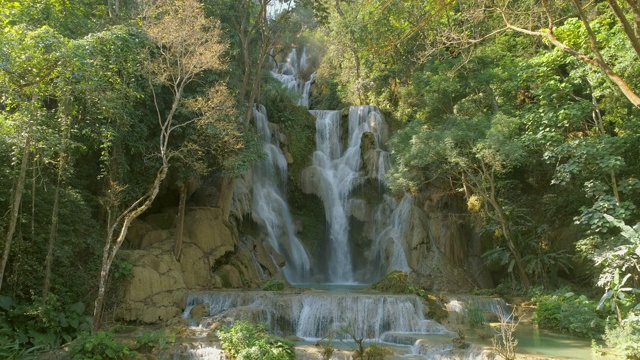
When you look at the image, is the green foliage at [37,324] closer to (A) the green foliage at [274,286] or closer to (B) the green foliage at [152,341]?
(B) the green foliage at [152,341]

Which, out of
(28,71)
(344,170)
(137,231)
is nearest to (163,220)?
(137,231)

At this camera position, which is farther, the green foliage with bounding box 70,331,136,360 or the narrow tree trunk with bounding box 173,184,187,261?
the narrow tree trunk with bounding box 173,184,187,261

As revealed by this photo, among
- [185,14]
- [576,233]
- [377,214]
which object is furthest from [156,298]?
[576,233]

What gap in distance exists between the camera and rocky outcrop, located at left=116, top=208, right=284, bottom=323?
1366 cm

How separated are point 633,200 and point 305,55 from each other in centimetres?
2956

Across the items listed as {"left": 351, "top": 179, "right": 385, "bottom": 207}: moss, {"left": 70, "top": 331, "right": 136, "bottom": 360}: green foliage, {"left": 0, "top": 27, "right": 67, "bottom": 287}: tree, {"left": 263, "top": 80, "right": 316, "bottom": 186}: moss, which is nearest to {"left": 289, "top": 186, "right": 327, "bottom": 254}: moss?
{"left": 263, "top": 80, "right": 316, "bottom": 186}: moss

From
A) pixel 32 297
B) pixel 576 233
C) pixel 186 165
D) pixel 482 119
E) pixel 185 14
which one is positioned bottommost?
pixel 32 297

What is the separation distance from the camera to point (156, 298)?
13883 millimetres

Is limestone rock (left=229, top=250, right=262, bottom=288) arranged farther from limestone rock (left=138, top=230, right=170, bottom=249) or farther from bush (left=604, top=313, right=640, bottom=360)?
bush (left=604, top=313, right=640, bottom=360)

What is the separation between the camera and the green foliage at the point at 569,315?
12109 mm

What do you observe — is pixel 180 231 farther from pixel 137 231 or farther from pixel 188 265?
pixel 137 231

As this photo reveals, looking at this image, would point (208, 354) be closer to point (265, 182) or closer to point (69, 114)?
point (69, 114)

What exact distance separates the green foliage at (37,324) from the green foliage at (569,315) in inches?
448

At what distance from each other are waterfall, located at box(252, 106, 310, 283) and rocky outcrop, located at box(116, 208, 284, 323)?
1.23 metres
